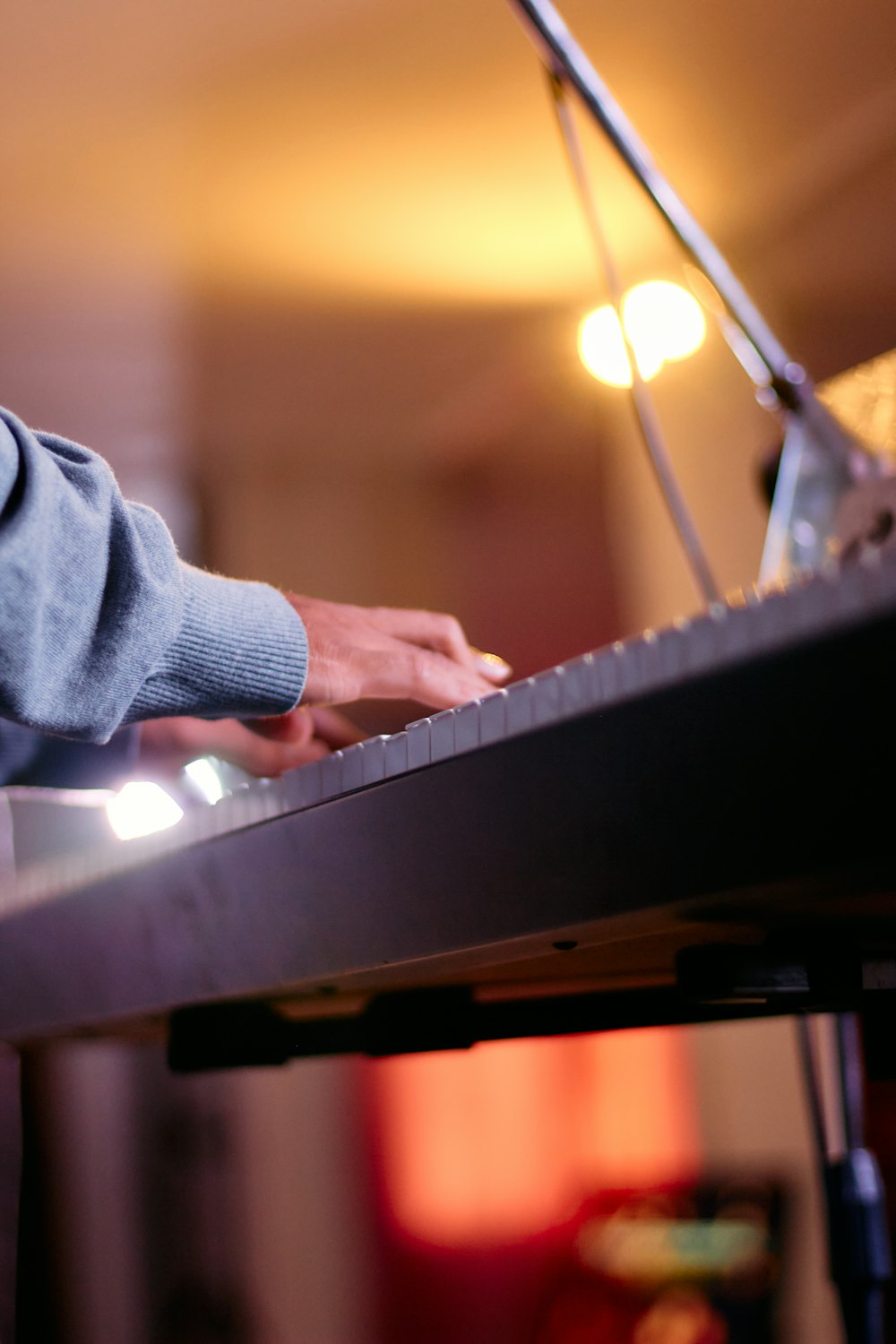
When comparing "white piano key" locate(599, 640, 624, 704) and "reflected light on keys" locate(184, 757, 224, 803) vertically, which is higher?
"reflected light on keys" locate(184, 757, 224, 803)

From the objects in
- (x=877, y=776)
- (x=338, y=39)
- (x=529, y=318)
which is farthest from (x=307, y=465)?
(x=877, y=776)

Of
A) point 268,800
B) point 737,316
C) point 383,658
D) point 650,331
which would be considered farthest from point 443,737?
point 650,331

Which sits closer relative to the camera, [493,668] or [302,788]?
[302,788]

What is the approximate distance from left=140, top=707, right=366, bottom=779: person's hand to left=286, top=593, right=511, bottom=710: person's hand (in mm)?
81

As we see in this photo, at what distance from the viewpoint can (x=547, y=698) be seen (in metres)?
0.35

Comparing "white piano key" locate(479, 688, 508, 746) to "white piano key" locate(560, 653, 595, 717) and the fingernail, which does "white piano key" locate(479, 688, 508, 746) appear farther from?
the fingernail

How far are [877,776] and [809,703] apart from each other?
2 cm

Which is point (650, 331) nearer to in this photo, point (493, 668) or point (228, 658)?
point (493, 668)

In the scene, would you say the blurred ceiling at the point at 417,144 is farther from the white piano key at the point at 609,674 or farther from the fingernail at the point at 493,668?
the white piano key at the point at 609,674

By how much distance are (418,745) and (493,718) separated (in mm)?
40

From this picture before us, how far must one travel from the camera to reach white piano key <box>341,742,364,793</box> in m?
0.43

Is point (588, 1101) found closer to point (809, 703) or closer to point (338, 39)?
point (338, 39)

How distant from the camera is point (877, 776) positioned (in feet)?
0.89

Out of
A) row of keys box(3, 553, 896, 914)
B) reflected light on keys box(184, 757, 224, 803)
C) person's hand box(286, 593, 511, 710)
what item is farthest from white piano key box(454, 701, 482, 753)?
reflected light on keys box(184, 757, 224, 803)
